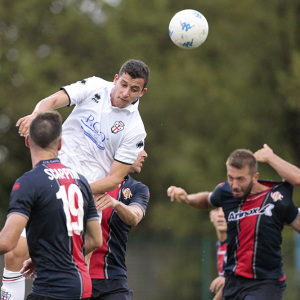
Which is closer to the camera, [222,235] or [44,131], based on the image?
[44,131]

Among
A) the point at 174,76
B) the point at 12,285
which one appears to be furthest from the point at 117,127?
the point at 174,76

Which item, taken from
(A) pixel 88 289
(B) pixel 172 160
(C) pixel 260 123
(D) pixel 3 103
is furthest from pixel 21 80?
(A) pixel 88 289

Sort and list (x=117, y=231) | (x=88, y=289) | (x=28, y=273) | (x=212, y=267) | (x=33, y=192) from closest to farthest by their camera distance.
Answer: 1. (x=33, y=192)
2. (x=88, y=289)
3. (x=28, y=273)
4. (x=117, y=231)
5. (x=212, y=267)

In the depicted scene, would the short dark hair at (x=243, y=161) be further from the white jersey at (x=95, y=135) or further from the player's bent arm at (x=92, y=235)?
the player's bent arm at (x=92, y=235)

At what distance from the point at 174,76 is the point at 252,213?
15082 millimetres

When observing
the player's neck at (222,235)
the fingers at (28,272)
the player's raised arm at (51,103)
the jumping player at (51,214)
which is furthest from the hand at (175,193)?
the jumping player at (51,214)

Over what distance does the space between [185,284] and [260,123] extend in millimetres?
7952

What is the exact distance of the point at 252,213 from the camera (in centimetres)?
790

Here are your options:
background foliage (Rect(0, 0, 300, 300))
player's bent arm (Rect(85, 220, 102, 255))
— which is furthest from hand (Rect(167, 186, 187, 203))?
background foliage (Rect(0, 0, 300, 300))

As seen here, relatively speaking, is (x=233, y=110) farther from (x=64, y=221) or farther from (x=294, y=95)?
(x=64, y=221)

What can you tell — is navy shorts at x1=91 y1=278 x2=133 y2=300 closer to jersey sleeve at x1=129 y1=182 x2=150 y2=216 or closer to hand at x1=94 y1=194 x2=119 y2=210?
jersey sleeve at x1=129 y1=182 x2=150 y2=216

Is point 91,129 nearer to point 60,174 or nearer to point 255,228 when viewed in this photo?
point 60,174

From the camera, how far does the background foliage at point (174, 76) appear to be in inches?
842

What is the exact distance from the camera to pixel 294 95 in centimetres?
2045
